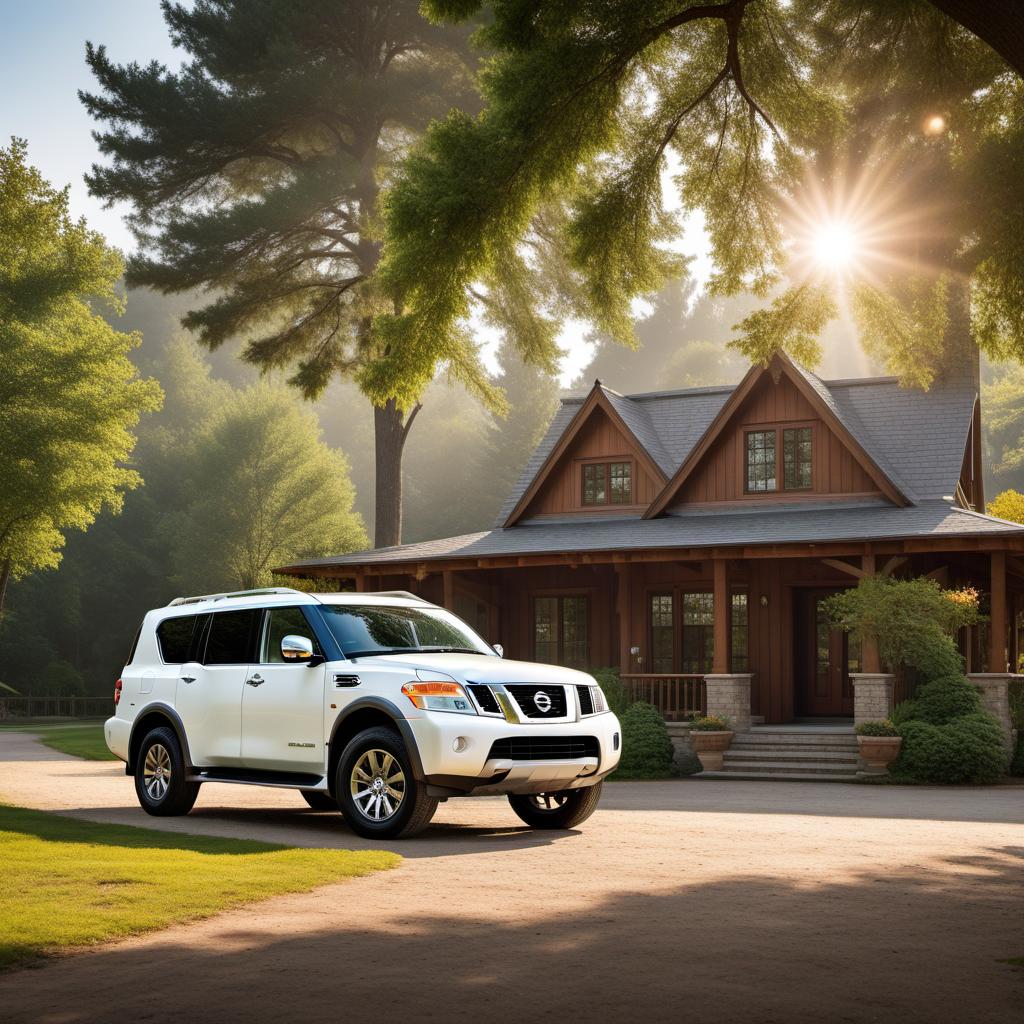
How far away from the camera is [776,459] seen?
27172mm

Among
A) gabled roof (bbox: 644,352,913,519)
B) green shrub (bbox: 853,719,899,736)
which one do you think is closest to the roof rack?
green shrub (bbox: 853,719,899,736)

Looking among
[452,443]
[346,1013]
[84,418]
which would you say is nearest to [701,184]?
[346,1013]

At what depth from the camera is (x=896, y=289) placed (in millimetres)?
18719

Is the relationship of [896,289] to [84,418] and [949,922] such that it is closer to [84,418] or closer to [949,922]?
[949,922]

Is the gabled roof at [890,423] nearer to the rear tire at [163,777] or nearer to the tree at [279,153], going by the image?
the tree at [279,153]

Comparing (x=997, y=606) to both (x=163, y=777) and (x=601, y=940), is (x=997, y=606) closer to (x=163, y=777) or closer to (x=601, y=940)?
(x=163, y=777)

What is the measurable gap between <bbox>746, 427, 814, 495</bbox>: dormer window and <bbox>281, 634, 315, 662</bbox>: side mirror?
55.5 feet

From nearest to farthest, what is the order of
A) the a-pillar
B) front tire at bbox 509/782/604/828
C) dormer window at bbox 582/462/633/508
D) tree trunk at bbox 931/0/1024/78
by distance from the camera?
tree trunk at bbox 931/0/1024/78, front tire at bbox 509/782/604/828, the a-pillar, dormer window at bbox 582/462/633/508

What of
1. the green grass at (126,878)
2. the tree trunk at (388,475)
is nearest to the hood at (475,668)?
the green grass at (126,878)

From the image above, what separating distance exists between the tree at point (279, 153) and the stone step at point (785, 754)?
13.4 metres

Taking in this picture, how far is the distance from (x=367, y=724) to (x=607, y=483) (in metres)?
18.3

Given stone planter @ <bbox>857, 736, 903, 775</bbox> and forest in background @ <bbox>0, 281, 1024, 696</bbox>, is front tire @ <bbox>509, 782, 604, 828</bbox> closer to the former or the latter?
stone planter @ <bbox>857, 736, 903, 775</bbox>

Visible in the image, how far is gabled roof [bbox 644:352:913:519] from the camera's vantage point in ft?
83.9

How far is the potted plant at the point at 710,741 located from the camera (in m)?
22.5
